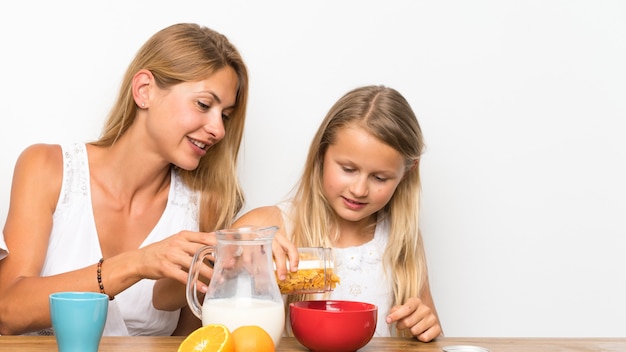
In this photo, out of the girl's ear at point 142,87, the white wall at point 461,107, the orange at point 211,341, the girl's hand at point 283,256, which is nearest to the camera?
the orange at point 211,341

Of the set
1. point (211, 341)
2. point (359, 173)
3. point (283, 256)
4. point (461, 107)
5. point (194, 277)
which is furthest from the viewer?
point (461, 107)

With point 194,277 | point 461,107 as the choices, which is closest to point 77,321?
point 194,277

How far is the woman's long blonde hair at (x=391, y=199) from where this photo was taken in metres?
1.96

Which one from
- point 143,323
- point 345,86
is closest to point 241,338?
point 143,323

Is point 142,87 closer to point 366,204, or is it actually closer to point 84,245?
point 84,245

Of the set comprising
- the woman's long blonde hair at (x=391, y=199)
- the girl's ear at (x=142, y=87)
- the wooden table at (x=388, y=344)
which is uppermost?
the girl's ear at (x=142, y=87)

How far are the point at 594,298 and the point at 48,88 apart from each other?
1768mm

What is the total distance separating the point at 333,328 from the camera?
1.29m

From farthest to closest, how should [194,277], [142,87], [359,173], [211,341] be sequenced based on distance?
1. [142,87]
2. [359,173]
3. [194,277]
4. [211,341]

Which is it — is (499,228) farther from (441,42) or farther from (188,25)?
(188,25)

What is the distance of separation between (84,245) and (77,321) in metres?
0.81

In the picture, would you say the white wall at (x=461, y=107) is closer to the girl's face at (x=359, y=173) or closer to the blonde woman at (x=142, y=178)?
the blonde woman at (x=142, y=178)

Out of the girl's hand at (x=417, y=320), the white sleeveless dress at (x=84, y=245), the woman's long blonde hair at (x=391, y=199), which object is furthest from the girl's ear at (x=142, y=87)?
the girl's hand at (x=417, y=320)

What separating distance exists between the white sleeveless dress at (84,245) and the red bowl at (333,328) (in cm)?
72
